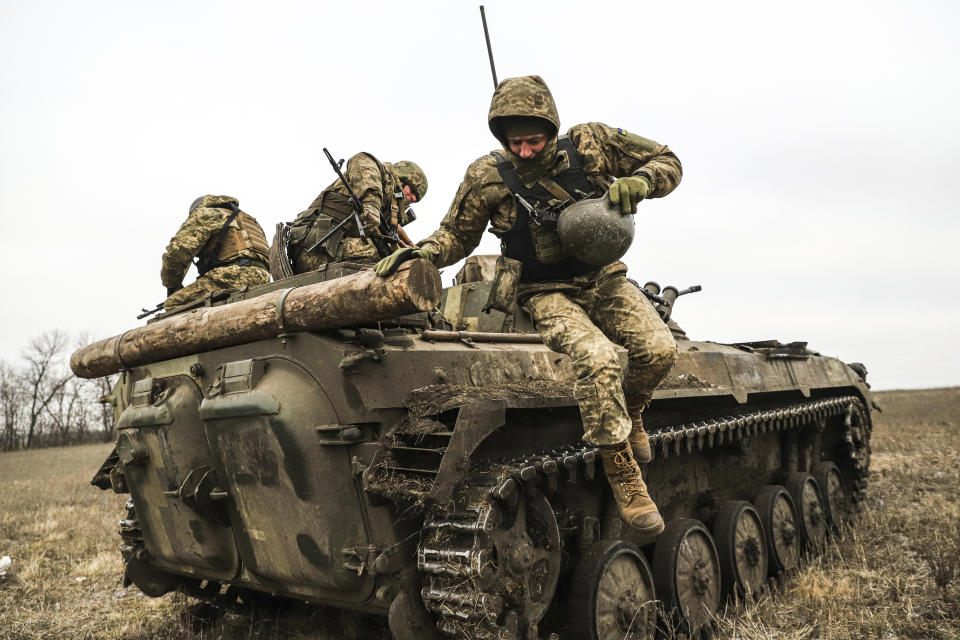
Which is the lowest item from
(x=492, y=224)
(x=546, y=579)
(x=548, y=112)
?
(x=546, y=579)

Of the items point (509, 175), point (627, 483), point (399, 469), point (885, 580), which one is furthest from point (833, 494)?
point (399, 469)

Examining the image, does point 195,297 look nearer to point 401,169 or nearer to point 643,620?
point 401,169

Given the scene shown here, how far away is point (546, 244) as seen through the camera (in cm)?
431

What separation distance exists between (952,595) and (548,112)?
471cm

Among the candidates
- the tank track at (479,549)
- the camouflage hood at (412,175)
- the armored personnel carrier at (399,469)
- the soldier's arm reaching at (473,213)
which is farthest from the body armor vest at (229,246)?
the tank track at (479,549)

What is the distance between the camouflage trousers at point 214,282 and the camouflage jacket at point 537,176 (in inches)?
112

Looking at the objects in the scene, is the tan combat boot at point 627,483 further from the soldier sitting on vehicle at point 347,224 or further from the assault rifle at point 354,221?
the soldier sitting on vehicle at point 347,224

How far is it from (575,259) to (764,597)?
3736 millimetres

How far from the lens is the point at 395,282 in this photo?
3.81 metres

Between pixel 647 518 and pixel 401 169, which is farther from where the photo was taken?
pixel 401 169

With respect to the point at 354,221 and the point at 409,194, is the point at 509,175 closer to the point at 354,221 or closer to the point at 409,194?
the point at 354,221

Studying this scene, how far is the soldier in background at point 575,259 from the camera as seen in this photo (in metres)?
3.98

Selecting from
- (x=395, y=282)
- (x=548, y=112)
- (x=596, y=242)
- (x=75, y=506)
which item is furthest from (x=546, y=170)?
(x=75, y=506)

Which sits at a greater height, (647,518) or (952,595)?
(647,518)
